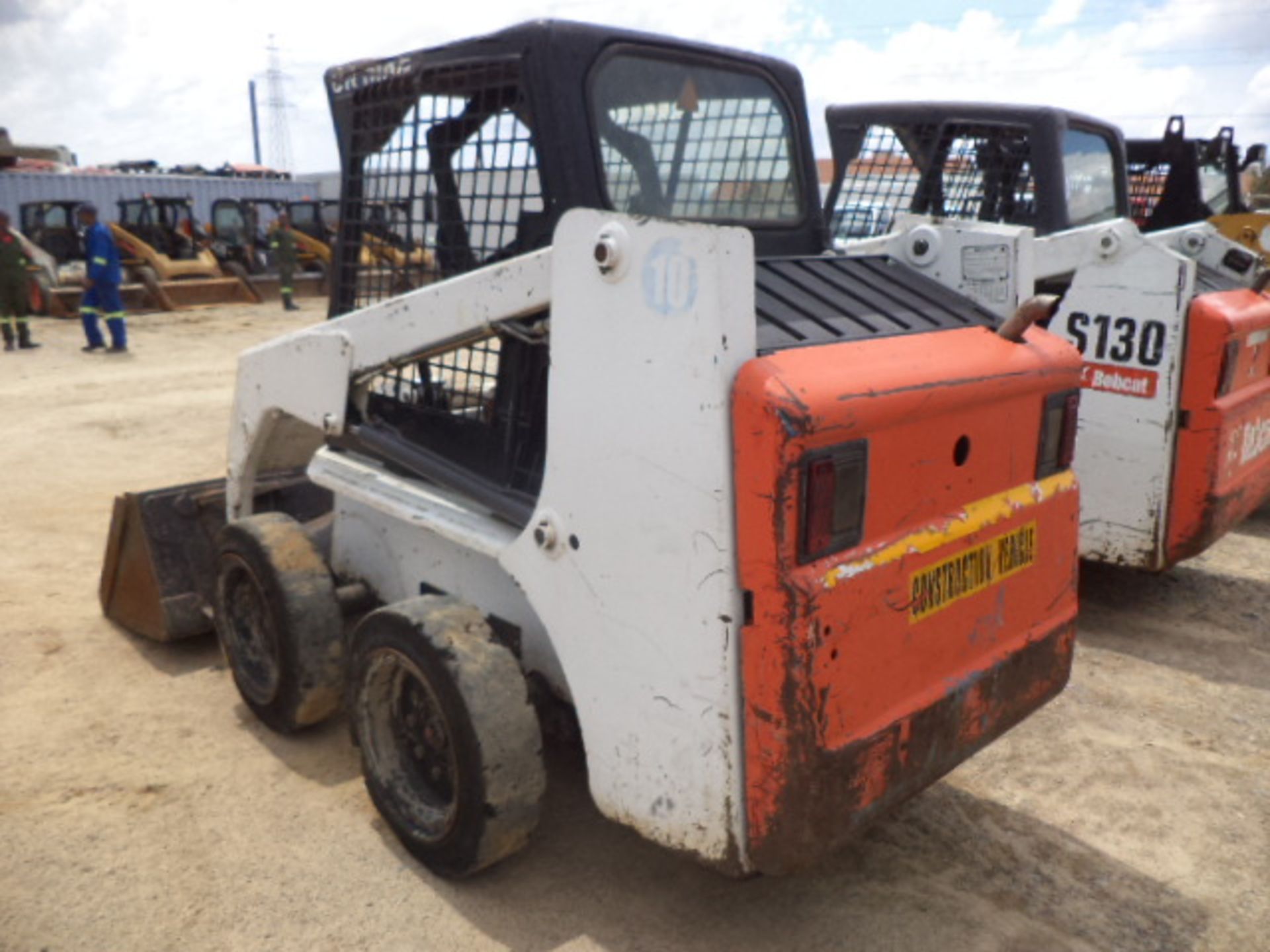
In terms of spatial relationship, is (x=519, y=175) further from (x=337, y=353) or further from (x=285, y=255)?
(x=285, y=255)

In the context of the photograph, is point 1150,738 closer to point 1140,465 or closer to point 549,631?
point 1140,465

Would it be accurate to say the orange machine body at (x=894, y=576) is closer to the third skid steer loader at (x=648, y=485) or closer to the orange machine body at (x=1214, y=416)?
the third skid steer loader at (x=648, y=485)

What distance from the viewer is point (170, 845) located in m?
2.73

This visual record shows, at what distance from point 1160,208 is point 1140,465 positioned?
306 centimetres

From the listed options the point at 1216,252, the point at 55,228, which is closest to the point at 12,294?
the point at 55,228

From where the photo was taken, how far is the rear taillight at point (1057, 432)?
2.53 meters

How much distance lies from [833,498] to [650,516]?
35 centimetres

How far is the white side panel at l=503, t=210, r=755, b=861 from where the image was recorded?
6.33 ft

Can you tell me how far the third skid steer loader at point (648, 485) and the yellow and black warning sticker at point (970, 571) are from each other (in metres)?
0.01

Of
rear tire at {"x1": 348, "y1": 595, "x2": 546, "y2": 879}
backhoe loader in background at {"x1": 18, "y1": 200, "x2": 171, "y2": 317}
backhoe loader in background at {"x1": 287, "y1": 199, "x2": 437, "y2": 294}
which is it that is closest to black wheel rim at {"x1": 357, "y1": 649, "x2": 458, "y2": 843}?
rear tire at {"x1": 348, "y1": 595, "x2": 546, "y2": 879}

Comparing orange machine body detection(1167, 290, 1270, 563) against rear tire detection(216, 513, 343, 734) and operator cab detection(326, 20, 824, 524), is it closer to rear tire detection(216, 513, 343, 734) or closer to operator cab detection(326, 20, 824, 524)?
operator cab detection(326, 20, 824, 524)

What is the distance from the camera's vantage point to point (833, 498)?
1.98 meters

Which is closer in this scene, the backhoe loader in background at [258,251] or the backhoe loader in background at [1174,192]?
the backhoe loader in background at [1174,192]

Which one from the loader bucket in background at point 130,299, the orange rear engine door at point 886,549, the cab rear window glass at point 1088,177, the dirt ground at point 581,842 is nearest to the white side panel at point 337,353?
the orange rear engine door at point 886,549
